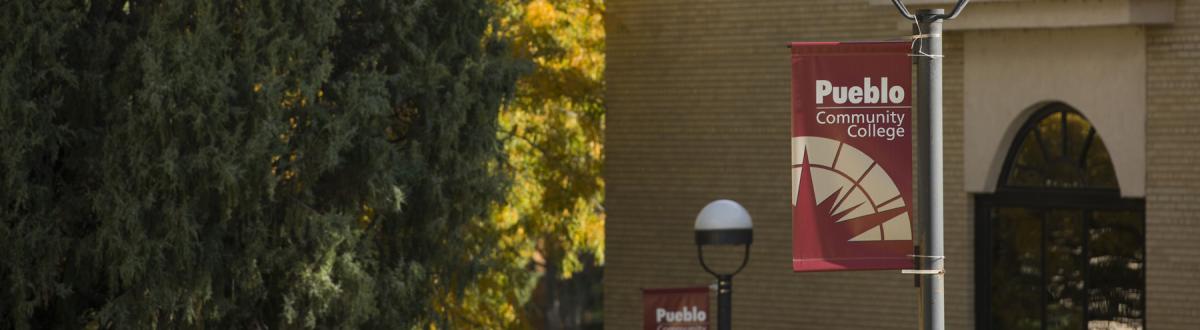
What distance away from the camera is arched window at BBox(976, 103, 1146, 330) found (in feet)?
45.3

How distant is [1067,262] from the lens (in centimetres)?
1411

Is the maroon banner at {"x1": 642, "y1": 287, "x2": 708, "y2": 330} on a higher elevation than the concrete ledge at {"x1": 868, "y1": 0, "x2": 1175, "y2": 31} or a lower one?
lower

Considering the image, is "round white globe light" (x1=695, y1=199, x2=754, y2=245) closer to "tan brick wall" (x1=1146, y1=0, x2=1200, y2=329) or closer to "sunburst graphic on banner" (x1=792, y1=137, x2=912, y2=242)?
"sunburst graphic on banner" (x1=792, y1=137, x2=912, y2=242)

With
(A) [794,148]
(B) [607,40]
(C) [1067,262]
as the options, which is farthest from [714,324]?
(A) [794,148]

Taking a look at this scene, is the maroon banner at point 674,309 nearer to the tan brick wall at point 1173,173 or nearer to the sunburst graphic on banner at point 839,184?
the tan brick wall at point 1173,173

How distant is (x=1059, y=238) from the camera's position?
14.2 m

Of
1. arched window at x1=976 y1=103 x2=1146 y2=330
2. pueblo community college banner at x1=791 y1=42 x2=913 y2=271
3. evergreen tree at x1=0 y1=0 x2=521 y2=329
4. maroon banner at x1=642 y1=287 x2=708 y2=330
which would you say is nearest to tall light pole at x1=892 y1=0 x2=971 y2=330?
pueblo community college banner at x1=791 y1=42 x2=913 y2=271

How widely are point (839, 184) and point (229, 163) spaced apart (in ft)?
22.0

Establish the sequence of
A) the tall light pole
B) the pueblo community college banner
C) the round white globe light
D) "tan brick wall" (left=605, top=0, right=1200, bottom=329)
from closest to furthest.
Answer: the tall light pole
the pueblo community college banner
the round white globe light
"tan brick wall" (left=605, top=0, right=1200, bottom=329)

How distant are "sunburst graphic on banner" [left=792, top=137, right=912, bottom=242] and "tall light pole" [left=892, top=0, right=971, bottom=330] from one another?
0.80ft

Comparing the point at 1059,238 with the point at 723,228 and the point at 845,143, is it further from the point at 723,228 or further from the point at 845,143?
the point at 845,143

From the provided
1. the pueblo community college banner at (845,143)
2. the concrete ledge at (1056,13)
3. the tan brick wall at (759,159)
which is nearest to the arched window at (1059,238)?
the tan brick wall at (759,159)

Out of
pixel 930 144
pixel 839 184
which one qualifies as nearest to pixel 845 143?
pixel 839 184

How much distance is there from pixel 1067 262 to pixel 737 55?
3.82m
